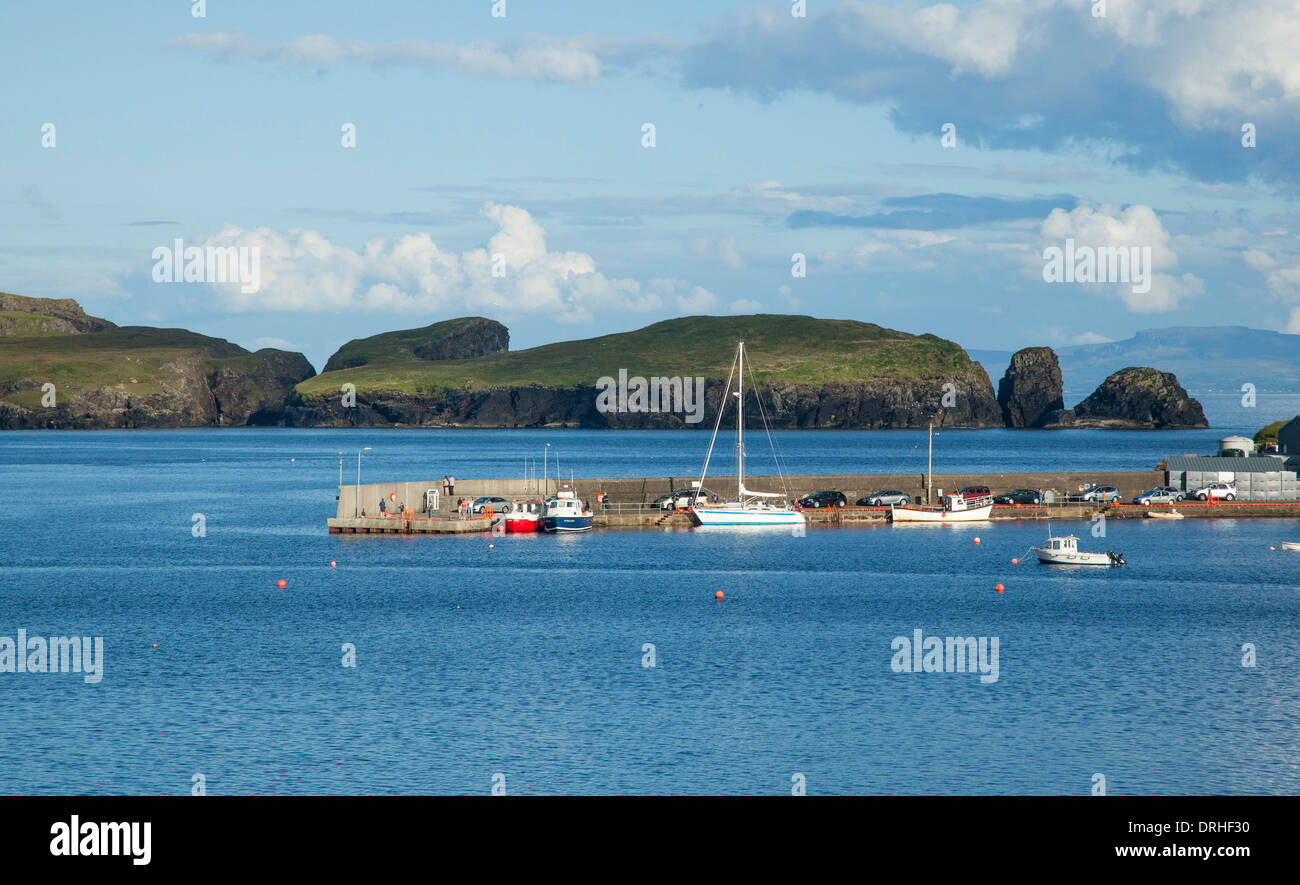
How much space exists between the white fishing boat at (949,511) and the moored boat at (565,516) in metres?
25.7

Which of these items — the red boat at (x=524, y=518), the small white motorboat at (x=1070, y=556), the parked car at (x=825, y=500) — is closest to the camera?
the small white motorboat at (x=1070, y=556)

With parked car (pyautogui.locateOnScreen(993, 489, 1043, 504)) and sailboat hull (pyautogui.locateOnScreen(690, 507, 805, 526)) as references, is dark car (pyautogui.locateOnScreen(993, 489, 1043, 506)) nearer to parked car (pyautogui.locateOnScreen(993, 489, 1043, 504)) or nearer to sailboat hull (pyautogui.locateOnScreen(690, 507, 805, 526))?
parked car (pyautogui.locateOnScreen(993, 489, 1043, 504))

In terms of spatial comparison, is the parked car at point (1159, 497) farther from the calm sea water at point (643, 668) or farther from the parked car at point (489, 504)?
the parked car at point (489, 504)

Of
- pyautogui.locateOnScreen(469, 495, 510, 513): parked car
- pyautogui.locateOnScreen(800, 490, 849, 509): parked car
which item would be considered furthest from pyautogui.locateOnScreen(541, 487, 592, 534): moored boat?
pyautogui.locateOnScreen(800, 490, 849, 509): parked car

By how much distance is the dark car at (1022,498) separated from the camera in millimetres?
109312

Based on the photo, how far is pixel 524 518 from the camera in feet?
318

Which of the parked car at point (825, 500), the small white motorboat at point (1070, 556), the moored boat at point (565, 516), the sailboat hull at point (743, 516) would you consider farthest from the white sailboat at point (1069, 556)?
the moored boat at point (565, 516)

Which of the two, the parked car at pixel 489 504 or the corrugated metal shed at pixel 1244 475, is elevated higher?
the corrugated metal shed at pixel 1244 475

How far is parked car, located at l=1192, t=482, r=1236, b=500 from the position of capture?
11262 cm
